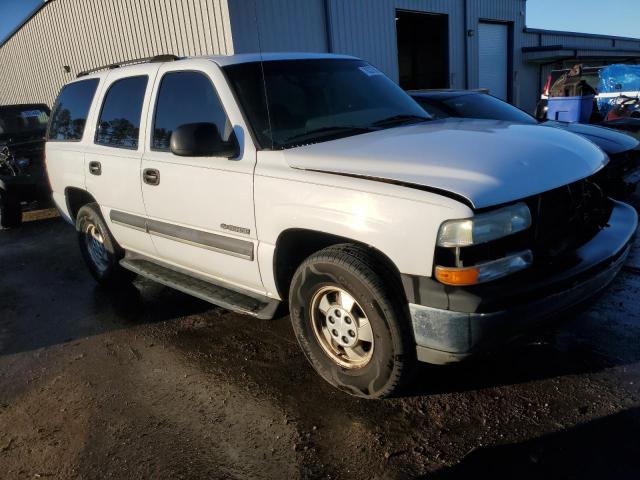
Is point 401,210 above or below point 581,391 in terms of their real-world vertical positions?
above

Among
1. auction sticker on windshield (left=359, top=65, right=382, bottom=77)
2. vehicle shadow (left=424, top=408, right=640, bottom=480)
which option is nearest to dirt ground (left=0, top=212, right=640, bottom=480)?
vehicle shadow (left=424, top=408, right=640, bottom=480)

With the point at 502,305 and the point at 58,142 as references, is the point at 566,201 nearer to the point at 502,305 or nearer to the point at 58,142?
the point at 502,305

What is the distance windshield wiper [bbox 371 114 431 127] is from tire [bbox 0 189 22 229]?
23.7ft

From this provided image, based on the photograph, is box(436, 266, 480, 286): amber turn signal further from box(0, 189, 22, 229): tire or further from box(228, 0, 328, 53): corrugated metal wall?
box(228, 0, 328, 53): corrugated metal wall

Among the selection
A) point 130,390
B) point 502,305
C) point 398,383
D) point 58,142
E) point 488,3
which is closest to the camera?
point 502,305

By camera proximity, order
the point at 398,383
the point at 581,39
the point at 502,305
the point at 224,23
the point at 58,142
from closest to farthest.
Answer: the point at 502,305, the point at 398,383, the point at 58,142, the point at 224,23, the point at 581,39

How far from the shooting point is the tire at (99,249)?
4.79 metres

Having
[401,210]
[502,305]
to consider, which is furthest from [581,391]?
[401,210]

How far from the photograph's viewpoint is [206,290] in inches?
145

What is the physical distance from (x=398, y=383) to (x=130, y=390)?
1700 mm

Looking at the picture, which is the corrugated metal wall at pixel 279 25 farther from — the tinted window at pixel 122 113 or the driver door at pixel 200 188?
the driver door at pixel 200 188

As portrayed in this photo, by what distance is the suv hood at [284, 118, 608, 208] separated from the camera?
2.40 metres

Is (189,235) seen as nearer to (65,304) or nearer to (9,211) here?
(65,304)

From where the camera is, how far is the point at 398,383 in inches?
106
